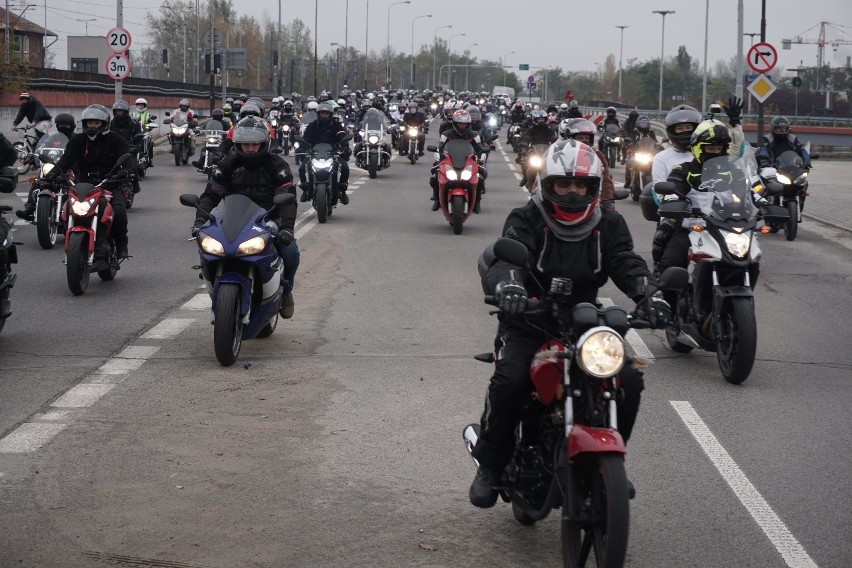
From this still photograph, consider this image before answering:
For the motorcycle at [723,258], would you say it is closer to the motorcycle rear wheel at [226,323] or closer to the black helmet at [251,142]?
the motorcycle rear wheel at [226,323]

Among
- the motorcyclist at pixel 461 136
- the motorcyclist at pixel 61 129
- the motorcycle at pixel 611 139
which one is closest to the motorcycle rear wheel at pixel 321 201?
the motorcyclist at pixel 461 136

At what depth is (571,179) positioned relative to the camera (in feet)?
18.6

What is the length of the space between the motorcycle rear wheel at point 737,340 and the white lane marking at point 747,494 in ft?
2.55

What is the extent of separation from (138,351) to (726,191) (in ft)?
14.4

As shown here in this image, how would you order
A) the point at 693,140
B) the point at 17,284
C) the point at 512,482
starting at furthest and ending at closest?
the point at 17,284 → the point at 693,140 → the point at 512,482

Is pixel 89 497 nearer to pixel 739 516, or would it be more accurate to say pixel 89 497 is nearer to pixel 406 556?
pixel 406 556

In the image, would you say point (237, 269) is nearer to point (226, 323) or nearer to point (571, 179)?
point (226, 323)

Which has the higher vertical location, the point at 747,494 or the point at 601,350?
the point at 601,350

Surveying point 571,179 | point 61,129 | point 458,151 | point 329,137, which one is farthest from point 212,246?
point 329,137

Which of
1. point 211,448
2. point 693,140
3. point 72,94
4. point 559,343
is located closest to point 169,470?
point 211,448

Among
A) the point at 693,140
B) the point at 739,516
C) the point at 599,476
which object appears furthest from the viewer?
the point at 693,140

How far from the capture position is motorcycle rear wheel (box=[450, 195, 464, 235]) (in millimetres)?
19594

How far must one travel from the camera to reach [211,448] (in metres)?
7.38

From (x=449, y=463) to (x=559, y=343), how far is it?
1957mm
